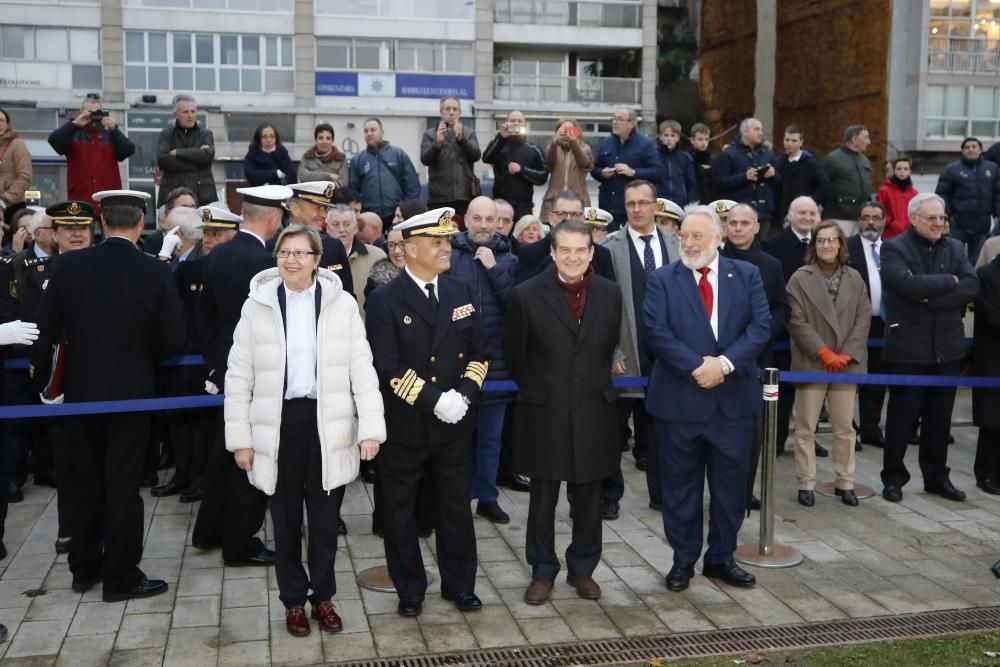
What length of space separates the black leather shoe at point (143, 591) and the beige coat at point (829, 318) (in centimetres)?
472

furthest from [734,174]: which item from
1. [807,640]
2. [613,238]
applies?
[807,640]

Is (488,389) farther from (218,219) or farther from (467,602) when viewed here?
(218,219)

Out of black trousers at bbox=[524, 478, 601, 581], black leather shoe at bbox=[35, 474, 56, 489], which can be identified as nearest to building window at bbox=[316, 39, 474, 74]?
black leather shoe at bbox=[35, 474, 56, 489]

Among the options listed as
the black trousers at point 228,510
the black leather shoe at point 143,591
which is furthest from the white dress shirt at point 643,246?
the black leather shoe at point 143,591

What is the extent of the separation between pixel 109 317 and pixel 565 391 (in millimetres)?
2494

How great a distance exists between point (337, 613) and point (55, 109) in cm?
3424

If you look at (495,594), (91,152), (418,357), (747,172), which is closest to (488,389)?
(418,357)

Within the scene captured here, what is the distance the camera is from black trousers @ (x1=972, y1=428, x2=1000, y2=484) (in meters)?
8.05

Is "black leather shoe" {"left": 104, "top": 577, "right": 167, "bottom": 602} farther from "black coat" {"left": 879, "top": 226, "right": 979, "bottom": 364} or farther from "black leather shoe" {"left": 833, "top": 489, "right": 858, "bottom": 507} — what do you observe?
"black coat" {"left": 879, "top": 226, "right": 979, "bottom": 364}

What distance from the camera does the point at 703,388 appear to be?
231 inches

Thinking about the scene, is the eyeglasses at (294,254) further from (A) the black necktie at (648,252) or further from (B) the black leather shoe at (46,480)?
(B) the black leather shoe at (46,480)

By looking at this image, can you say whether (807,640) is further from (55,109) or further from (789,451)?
(55,109)

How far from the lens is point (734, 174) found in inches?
461

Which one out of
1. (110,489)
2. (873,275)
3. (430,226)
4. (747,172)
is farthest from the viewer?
(747,172)
